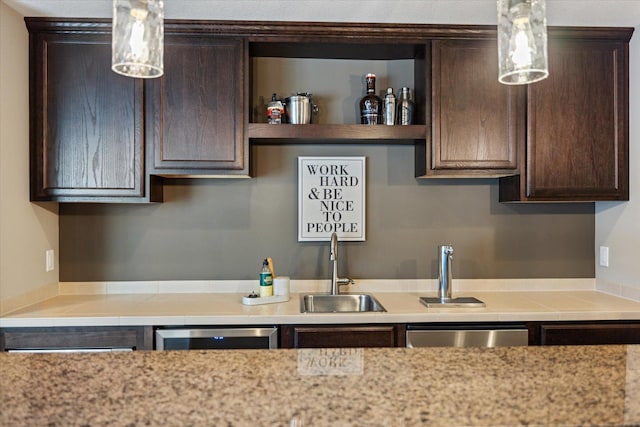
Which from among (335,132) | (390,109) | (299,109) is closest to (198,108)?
(299,109)

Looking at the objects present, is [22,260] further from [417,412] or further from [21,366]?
[417,412]

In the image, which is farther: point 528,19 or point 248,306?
point 248,306

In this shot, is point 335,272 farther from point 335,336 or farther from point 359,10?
point 359,10

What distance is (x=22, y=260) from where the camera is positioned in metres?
2.25

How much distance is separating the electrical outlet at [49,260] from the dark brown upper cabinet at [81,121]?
0.36 m

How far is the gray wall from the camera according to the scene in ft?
8.61

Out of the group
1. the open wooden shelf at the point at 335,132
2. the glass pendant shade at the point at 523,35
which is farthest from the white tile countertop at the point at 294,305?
the glass pendant shade at the point at 523,35

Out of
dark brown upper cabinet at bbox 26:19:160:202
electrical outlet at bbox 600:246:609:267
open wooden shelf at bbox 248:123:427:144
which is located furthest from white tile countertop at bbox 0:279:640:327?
open wooden shelf at bbox 248:123:427:144

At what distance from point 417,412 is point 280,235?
1.95m

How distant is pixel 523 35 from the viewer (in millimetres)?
969

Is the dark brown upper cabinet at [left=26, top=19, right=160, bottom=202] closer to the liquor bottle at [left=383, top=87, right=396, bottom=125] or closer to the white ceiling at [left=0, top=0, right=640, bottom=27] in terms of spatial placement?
the white ceiling at [left=0, top=0, right=640, bottom=27]

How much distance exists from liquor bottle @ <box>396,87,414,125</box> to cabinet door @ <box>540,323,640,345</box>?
126cm

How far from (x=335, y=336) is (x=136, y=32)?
1570mm

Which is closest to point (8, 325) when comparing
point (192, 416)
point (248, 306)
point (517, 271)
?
point (248, 306)
